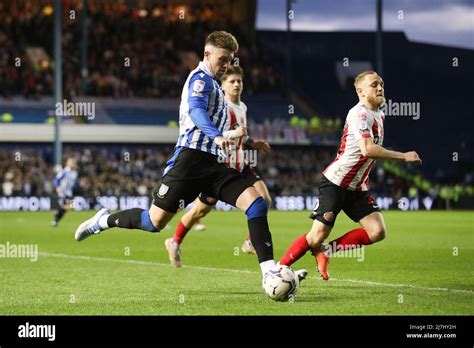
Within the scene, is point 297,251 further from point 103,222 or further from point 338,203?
point 103,222

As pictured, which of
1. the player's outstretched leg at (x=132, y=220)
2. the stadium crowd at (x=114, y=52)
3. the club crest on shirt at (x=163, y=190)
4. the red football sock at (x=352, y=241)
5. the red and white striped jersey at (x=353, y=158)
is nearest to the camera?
the club crest on shirt at (x=163, y=190)

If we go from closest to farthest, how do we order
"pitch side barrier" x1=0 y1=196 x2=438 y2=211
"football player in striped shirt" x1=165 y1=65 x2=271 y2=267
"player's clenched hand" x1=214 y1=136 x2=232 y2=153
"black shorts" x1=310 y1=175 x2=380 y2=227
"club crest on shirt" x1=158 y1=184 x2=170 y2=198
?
"player's clenched hand" x1=214 y1=136 x2=232 y2=153
"club crest on shirt" x1=158 y1=184 x2=170 y2=198
"black shorts" x1=310 y1=175 x2=380 y2=227
"football player in striped shirt" x1=165 y1=65 x2=271 y2=267
"pitch side barrier" x1=0 y1=196 x2=438 y2=211

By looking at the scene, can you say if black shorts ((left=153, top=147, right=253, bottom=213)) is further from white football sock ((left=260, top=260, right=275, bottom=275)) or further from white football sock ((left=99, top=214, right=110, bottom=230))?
white football sock ((left=99, top=214, right=110, bottom=230))

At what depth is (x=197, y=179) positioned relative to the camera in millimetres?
9188

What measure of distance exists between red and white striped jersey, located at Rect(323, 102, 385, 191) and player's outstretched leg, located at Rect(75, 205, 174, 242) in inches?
70.6

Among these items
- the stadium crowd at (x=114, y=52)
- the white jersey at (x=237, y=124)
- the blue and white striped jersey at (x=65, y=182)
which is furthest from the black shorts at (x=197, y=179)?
the stadium crowd at (x=114, y=52)

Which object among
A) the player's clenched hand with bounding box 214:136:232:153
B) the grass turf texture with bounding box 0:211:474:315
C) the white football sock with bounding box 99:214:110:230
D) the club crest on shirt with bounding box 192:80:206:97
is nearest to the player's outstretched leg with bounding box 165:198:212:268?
the grass turf texture with bounding box 0:211:474:315

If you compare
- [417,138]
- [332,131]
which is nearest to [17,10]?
[332,131]

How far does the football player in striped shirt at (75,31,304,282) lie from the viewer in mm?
8961

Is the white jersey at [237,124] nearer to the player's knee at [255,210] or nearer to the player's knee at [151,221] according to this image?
the player's knee at [151,221]

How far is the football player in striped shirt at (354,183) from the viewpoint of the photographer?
9945 millimetres

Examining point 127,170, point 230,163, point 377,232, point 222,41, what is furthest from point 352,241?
point 127,170

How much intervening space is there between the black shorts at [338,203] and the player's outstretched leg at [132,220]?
5.30ft

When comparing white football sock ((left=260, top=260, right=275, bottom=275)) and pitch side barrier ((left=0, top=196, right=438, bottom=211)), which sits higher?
white football sock ((left=260, top=260, right=275, bottom=275))
